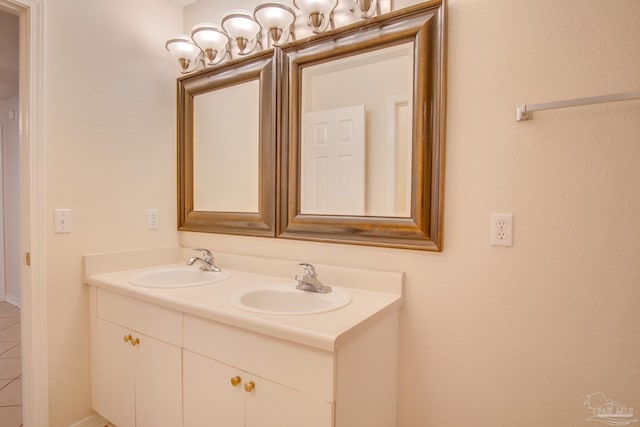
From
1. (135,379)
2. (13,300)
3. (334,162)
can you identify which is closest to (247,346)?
(135,379)

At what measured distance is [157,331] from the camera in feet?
4.51

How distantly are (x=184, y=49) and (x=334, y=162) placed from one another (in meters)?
1.08

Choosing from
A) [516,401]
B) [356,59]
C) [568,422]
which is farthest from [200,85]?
[568,422]

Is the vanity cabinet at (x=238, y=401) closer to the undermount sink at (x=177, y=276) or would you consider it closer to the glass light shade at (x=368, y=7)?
the undermount sink at (x=177, y=276)

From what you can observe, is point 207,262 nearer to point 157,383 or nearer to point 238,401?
point 157,383

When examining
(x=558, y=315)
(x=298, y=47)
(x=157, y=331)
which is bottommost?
(x=157, y=331)

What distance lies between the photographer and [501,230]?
116 cm

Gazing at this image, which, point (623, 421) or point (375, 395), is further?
point (375, 395)

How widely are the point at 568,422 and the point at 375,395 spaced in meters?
0.60

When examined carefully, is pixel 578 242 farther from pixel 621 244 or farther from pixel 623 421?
pixel 623 421

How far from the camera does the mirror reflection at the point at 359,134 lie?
1.35 metres

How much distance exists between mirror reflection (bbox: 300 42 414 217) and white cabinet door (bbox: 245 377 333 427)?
2.43 feet

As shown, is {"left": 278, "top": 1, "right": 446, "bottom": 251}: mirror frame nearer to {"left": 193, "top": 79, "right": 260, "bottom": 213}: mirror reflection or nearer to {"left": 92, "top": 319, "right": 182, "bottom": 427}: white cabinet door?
{"left": 193, "top": 79, "right": 260, "bottom": 213}: mirror reflection

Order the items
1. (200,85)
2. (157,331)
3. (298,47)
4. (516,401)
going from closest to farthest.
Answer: (516,401), (157,331), (298,47), (200,85)
